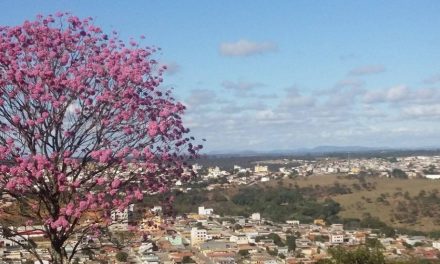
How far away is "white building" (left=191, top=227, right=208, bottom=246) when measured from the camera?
4989 centimetres

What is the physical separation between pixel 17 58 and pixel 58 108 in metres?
0.62

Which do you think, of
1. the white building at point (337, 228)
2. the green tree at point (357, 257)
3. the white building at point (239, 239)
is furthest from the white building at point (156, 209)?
the white building at point (337, 228)

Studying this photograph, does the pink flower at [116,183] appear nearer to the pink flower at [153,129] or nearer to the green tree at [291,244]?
the pink flower at [153,129]

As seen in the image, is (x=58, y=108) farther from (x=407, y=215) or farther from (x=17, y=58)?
(x=407, y=215)

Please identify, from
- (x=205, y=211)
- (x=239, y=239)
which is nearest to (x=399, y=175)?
(x=205, y=211)

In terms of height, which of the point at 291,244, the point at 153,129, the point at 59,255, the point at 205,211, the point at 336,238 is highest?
the point at 153,129

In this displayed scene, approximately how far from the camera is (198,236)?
51281 millimetres

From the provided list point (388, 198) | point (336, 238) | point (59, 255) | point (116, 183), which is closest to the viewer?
point (116, 183)

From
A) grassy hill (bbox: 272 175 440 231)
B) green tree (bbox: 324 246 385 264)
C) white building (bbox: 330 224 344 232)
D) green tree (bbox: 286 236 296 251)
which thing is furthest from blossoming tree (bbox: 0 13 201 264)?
grassy hill (bbox: 272 175 440 231)

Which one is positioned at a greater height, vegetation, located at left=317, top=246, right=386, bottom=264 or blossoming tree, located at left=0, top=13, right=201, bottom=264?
blossoming tree, located at left=0, top=13, right=201, bottom=264

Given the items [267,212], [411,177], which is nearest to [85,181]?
[267,212]

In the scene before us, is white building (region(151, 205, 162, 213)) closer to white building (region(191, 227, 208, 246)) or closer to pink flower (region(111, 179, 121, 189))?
pink flower (region(111, 179, 121, 189))

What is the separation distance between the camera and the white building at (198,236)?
164 ft

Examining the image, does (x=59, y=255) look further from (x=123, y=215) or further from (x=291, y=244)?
(x=291, y=244)
